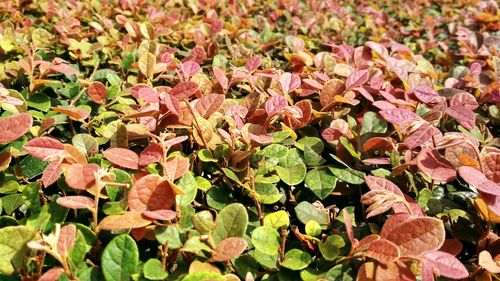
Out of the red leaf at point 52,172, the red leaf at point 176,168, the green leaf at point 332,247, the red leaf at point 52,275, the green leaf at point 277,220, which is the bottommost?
the green leaf at point 277,220

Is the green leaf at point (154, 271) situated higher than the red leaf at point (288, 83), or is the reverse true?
the red leaf at point (288, 83)

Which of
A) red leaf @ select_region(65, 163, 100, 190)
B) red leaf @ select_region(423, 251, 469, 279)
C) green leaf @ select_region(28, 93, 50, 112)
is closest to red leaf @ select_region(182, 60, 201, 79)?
green leaf @ select_region(28, 93, 50, 112)

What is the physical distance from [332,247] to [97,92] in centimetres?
100

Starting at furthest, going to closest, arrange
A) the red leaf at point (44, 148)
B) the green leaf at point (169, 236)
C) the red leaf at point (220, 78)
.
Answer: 1. the red leaf at point (220, 78)
2. the red leaf at point (44, 148)
3. the green leaf at point (169, 236)

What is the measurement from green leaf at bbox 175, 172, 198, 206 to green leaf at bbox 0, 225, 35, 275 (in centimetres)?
35

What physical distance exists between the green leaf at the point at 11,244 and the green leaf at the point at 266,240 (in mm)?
498

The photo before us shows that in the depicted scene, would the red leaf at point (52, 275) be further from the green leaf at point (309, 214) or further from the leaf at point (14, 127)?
the green leaf at point (309, 214)

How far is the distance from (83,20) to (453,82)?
2041 mm

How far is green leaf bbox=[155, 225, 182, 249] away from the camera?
3.27 ft

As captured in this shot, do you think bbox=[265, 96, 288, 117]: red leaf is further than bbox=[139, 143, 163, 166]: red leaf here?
Yes

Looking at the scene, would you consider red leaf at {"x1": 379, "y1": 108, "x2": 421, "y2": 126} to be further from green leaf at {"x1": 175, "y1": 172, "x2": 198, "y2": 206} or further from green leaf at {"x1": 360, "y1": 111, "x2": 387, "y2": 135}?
green leaf at {"x1": 175, "y1": 172, "x2": 198, "y2": 206}

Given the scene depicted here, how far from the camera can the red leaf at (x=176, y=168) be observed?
1.16 metres

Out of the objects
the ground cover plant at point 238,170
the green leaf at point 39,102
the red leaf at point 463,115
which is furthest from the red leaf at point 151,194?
the red leaf at point 463,115

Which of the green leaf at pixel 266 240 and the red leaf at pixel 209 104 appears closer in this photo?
the green leaf at pixel 266 240
